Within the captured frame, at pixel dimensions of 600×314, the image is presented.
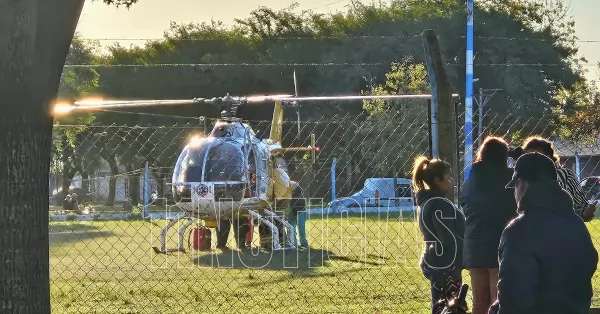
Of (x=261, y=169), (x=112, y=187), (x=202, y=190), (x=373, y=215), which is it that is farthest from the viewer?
(x=112, y=187)

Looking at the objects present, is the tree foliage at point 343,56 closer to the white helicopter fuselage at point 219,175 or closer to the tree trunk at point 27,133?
the white helicopter fuselage at point 219,175

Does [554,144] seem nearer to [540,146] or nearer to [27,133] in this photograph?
[540,146]

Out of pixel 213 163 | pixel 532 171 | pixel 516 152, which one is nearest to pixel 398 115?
pixel 213 163

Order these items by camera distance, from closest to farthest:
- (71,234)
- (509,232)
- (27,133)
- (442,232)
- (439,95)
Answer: (509,232) → (27,133) → (442,232) → (439,95) → (71,234)

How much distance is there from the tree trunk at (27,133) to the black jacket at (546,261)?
294cm

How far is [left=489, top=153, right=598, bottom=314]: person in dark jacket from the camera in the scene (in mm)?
4543

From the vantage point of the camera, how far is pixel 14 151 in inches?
224

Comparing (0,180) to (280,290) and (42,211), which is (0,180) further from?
(280,290)

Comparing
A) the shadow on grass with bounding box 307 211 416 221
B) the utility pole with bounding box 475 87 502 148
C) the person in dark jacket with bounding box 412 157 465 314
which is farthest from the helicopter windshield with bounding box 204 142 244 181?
the person in dark jacket with bounding box 412 157 465 314

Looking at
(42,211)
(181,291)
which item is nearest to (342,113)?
(181,291)

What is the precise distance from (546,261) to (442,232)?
208 cm

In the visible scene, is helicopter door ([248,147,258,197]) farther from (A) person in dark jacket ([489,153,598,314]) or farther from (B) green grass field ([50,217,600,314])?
(A) person in dark jacket ([489,153,598,314])

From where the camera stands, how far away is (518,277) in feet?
14.9

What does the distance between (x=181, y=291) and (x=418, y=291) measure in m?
2.84
